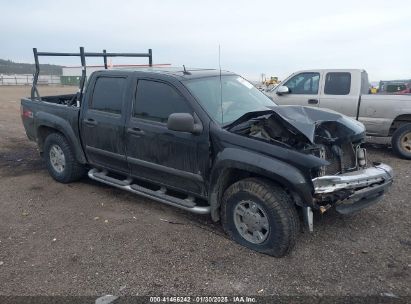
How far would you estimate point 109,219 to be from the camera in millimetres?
4836

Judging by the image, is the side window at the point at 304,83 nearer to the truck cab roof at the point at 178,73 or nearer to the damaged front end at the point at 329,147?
the truck cab roof at the point at 178,73

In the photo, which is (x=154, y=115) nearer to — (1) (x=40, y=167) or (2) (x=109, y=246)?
(2) (x=109, y=246)

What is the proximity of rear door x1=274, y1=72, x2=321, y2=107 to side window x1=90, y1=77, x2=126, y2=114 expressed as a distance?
4.99 metres

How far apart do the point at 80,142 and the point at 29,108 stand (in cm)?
154

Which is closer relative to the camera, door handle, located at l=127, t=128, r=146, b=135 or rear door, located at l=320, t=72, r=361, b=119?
door handle, located at l=127, t=128, r=146, b=135

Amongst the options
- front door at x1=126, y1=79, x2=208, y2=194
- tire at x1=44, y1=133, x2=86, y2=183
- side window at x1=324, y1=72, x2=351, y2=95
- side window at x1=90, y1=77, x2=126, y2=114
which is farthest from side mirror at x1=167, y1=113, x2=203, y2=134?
side window at x1=324, y1=72, x2=351, y2=95

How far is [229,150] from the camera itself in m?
3.97

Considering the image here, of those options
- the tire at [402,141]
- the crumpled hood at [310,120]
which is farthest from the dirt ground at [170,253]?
the tire at [402,141]

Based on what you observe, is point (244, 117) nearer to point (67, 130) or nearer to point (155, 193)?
point (155, 193)

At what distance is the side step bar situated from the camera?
436 centimetres

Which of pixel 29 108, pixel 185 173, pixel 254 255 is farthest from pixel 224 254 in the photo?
pixel 29 108

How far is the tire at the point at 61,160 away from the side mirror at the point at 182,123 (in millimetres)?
2492

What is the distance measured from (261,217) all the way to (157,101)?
1851 millimetres

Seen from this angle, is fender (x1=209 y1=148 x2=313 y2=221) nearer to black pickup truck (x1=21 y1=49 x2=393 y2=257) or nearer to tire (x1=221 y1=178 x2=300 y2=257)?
black pickup truck (x1=21 y1=49 x2=393 y2=257)
